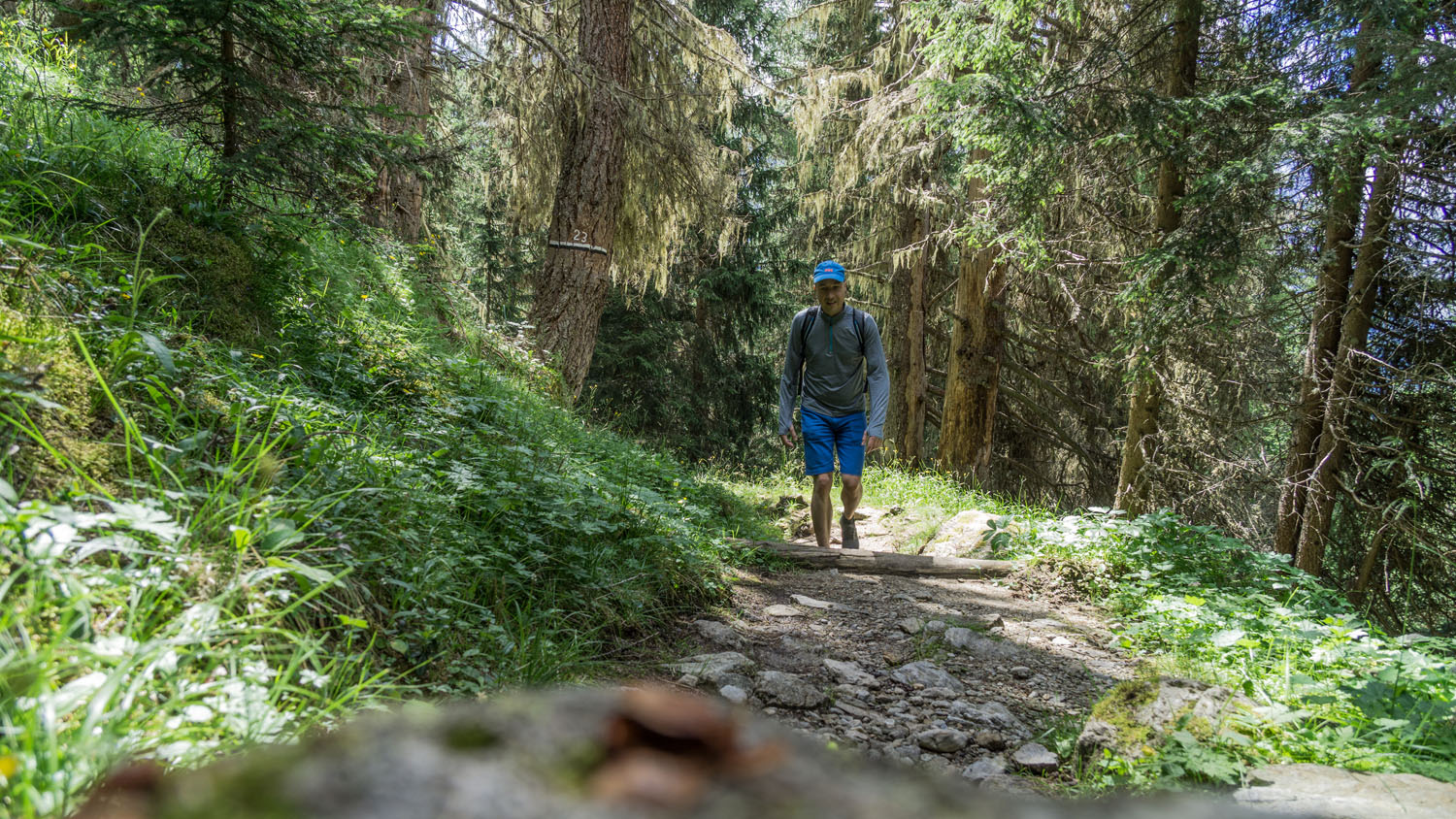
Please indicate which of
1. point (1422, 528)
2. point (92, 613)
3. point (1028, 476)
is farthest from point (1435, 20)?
point (1028, 476)

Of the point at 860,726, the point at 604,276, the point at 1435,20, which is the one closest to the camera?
the point at 860,726

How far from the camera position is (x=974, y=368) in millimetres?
12445

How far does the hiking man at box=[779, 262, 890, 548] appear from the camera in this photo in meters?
6.53

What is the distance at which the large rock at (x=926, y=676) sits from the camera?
357cm

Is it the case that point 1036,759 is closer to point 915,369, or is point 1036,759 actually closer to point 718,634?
point 718,634

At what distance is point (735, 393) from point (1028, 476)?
7.19 m

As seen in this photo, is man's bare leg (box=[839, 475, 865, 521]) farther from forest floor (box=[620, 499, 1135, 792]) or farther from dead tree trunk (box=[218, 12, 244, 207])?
dead tree trunk (box=[218, 12, 244, 207])

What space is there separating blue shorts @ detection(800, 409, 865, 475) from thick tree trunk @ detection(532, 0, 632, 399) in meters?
2.99

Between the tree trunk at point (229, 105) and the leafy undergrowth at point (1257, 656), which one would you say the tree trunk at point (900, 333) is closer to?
the leafy undergrowth at point (1257, 656)

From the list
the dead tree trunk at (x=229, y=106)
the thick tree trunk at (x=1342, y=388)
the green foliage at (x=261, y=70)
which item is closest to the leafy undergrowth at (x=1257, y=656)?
the thick tree trunk at (x=1342, y=388)

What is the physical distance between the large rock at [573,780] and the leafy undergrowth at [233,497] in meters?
0.70

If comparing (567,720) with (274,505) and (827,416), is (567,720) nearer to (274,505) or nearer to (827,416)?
(274,505)

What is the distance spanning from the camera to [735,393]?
63.5ft

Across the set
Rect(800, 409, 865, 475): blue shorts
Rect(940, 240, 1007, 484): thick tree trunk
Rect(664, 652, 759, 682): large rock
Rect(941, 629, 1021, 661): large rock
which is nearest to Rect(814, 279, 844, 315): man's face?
Rect(800, 409, 865, 475): blue shorts
